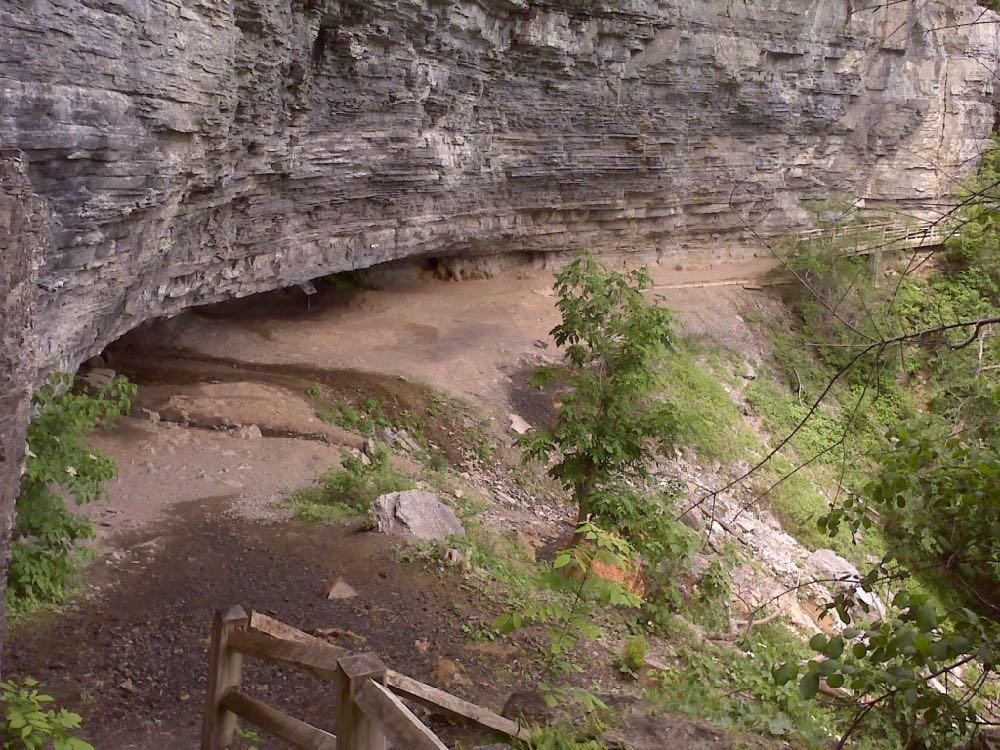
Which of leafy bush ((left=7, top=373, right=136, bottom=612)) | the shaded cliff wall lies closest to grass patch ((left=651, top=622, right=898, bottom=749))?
the shaded cliff wall

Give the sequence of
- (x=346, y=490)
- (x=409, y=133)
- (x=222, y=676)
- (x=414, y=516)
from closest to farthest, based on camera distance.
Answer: (x=222, y=676), (x=414, y=516), (x=346, y=490), (x=409, y=133)

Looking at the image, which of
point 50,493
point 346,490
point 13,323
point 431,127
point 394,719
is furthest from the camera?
point 431,127

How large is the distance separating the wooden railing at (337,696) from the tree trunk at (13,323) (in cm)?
103

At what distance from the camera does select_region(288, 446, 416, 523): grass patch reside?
31.5 ft

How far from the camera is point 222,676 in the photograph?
4.12 meters

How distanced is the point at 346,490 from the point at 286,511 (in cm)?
79

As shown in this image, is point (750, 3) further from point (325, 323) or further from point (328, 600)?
point (328, 600)

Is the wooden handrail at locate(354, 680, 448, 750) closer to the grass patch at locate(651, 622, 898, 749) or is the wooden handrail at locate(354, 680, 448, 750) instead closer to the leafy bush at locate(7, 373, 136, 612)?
the grass patch at locate(651, 622, 898, 749)

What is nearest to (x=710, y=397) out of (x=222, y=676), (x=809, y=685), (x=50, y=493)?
(x=50, y=493)

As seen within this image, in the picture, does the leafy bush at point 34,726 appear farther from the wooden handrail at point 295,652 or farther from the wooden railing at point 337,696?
the wooden handrail at point 295,652

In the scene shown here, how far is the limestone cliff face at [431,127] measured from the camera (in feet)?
24.1

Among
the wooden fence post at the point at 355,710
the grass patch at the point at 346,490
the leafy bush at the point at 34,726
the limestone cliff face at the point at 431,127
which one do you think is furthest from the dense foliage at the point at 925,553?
the grass patch at the point at 346,490

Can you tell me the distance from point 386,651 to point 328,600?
1.03 m

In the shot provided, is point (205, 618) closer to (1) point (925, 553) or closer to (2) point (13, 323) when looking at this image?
(2) point (13, 323)
